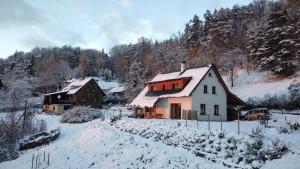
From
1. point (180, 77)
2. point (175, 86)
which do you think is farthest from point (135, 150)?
point (175, 86)

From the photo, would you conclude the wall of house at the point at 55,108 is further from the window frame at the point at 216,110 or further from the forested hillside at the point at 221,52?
the window frame at the point at 216,110

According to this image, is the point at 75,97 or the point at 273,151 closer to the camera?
the point at 273,151

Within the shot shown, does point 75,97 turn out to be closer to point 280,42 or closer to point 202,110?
point 202,110

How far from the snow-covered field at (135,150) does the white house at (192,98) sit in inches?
330

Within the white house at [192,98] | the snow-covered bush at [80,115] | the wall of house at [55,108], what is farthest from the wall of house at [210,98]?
the wall of house at [55,108]

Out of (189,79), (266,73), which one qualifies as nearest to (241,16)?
(266,73)

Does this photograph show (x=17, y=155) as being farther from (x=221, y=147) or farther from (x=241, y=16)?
(x=241, y=16)

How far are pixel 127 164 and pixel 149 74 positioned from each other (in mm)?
53679

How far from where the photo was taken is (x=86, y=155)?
1093 inches

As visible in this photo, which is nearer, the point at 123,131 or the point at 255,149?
the point at 255,149

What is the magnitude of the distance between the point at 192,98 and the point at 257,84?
25839mm

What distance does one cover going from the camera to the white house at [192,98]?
133 ft

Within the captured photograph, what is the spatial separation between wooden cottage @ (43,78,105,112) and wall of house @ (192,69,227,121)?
117ft

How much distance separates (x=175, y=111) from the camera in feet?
139
